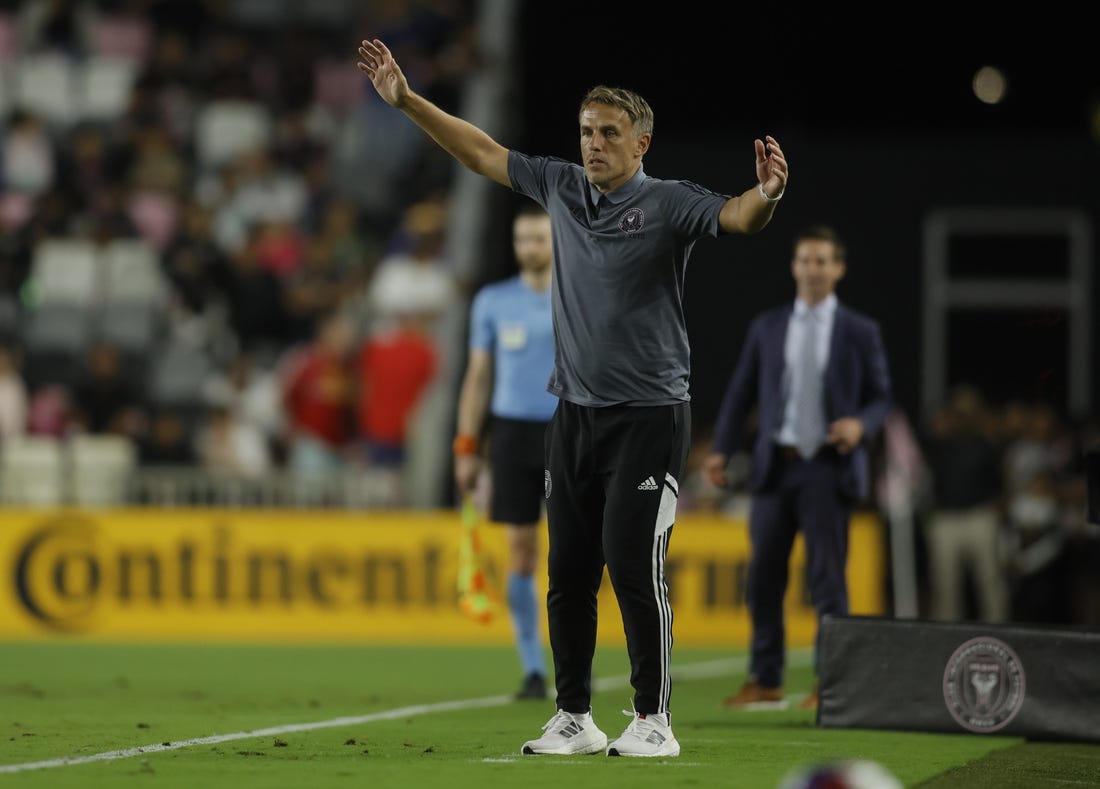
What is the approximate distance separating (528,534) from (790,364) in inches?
62.9

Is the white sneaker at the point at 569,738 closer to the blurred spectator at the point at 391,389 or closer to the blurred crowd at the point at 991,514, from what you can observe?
the blurred crowd at the point at 991,514

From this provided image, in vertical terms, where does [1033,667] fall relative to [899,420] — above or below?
below

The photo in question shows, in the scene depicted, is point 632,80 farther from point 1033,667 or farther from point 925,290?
point 1033,667

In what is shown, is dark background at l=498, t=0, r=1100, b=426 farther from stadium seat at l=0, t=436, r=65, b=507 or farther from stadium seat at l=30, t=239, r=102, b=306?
stadium seat at l=0, t=436, r=65, b=507

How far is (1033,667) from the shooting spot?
335 inches

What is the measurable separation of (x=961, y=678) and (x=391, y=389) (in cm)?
905

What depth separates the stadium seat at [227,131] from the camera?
70.0 feet

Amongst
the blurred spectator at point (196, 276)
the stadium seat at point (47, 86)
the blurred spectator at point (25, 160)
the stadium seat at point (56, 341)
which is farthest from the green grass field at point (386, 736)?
the stadium seat at point (47, 86)

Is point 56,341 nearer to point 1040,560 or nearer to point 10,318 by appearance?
point 10,318

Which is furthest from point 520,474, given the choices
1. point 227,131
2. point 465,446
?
point 227,131

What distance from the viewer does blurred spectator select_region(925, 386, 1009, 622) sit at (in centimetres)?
1642

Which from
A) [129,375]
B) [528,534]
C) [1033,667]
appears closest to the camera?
[1033,667]

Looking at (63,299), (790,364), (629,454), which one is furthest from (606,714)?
(63,299)

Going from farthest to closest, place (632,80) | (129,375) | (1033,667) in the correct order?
(632,80) < (129,375) < (1033,667)
